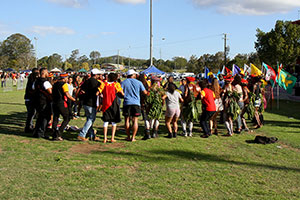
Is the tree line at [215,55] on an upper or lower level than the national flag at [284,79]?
upper

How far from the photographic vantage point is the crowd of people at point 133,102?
7840mm

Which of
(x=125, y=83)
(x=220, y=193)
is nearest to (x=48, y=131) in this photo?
(x=125, y=83)

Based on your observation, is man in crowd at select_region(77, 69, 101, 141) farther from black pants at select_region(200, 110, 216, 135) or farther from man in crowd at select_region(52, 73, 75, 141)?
black pants at select_region(200, 110, 216, 135)

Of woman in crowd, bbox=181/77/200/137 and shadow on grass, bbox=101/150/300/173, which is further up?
woman in crowd, bbox=181/77/200/137

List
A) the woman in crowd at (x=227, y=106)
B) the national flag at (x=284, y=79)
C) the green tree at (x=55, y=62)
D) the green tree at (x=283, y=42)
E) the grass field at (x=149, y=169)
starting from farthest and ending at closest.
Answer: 1. the green tree at (x=55, y=62)
2. the green tree at (x=283, y=42)
3. the national flag at (x=284, y=79)
4. the woman in crowd at (x=227, y=106)
5. the grass field at (x=149, y=169)

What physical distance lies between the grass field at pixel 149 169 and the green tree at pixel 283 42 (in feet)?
111

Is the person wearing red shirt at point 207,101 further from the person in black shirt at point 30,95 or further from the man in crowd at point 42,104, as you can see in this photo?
the person in black shirt at point 30,95

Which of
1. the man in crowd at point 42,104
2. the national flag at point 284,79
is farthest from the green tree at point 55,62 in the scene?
the man in crowd at point 42,104

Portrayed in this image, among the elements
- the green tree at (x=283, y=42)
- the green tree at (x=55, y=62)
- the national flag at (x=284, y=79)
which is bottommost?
the national flag at (x=284, y=79)

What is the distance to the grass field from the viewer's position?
4695 millimetres

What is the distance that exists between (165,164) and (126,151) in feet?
4.33

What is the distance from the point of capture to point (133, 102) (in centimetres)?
782

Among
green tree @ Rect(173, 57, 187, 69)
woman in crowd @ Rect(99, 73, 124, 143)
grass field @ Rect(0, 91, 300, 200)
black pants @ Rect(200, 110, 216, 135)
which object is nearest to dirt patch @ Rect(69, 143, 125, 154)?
grass field @ Rect(0, 91, 300, 200)

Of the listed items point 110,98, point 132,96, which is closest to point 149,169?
point 132,96
